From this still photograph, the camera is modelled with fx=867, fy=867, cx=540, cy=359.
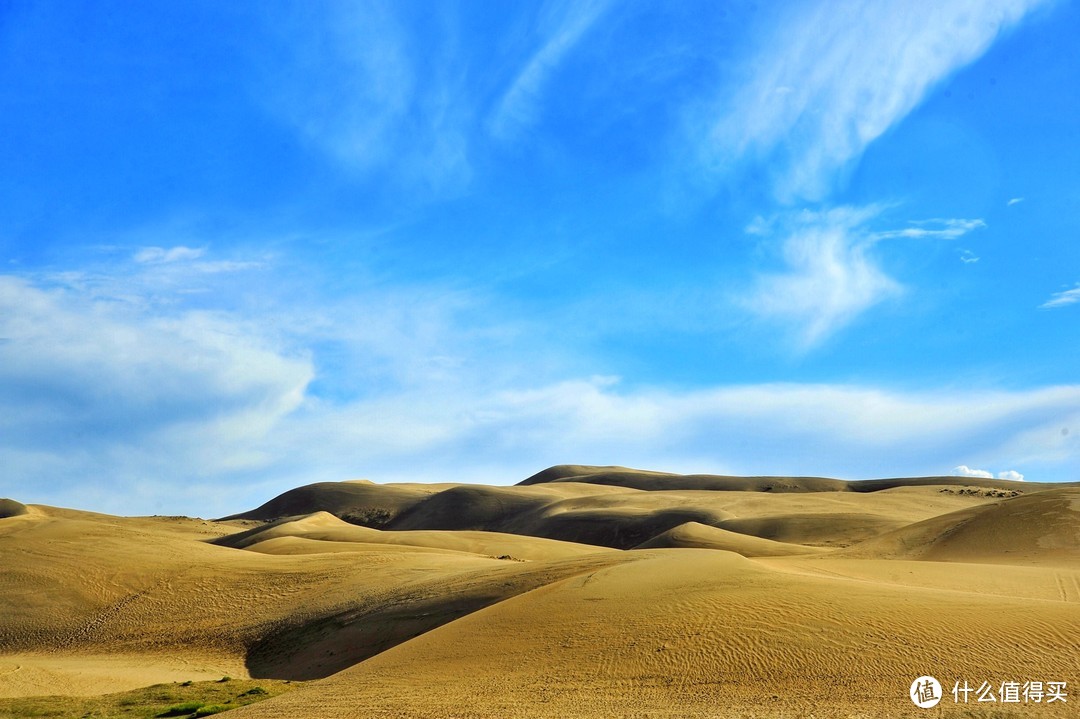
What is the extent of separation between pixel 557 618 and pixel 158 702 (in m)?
8.48

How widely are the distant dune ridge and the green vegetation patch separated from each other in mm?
1480

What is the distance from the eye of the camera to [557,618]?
687 inches

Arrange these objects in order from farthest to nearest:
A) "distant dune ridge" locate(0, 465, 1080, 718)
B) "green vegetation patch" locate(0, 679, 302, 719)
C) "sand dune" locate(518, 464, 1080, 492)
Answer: "sand dune" locate(518, 464, 1080, 492) < "green vegetation patch" locate(0, 679, 302, 719) < "distant dune ridge" locate(0, 465, 1080, 718)

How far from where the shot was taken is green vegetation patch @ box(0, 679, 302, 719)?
16625mm

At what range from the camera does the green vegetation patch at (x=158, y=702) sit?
16625 mm

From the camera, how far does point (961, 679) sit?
12.0 m

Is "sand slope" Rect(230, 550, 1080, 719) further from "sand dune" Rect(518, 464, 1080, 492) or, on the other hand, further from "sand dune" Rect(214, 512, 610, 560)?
"sand dune" Rect(518, 464, 1080, 492)

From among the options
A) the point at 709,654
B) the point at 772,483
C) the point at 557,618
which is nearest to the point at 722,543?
the point at 557,618

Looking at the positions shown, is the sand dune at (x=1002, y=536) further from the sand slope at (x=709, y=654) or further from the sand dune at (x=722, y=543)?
the sand slope at (x=709, y=654)

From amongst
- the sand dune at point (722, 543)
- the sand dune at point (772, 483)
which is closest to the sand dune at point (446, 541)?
the sand dune at point (722, 543)

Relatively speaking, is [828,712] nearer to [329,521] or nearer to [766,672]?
[766,672]

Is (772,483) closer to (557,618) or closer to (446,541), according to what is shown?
(446,541)

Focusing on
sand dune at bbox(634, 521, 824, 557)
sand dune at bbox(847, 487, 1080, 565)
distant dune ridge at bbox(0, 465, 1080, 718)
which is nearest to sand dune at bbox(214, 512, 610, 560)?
distant dune ridge at bbox(0, 465, 1080, 718)

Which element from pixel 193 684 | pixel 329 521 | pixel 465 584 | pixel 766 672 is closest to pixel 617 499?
pixel 329 521
